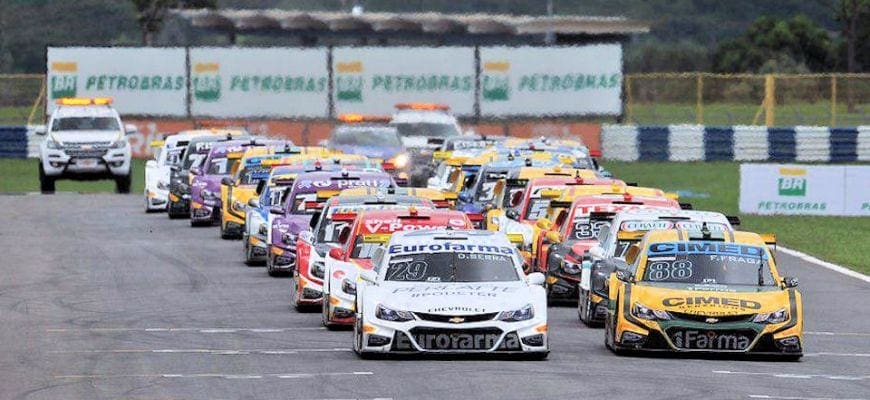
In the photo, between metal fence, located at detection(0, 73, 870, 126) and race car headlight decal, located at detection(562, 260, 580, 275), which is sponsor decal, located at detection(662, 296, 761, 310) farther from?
metal fence, located at detection(0, 73, 870, 126)

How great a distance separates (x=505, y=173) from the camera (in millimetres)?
34688

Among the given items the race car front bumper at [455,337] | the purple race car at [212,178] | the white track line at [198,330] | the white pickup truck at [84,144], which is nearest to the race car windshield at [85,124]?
the white pickup truck at [84,144]

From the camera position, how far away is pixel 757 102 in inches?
2606

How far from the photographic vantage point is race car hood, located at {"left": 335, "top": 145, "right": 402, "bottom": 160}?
50.0 meters

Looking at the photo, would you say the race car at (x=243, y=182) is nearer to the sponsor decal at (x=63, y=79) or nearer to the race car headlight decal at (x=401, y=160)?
the race car headlight decal at (x=401, y=160)

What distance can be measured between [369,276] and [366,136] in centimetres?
3057

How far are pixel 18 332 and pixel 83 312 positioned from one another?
2398 mm

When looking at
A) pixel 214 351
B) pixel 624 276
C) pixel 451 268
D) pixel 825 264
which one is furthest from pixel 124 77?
pixel 624 276

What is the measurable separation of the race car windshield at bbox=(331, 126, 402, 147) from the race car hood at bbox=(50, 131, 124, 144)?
486 centimetres

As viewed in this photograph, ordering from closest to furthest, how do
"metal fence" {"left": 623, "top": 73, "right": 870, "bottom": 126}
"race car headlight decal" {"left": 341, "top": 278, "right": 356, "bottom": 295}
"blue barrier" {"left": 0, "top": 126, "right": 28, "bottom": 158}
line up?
"race car headlight decal" {"left": 341, "top": 278, "right": 356, "bottom": 295} → "blue barrier" {"left": 0, "top": 126, "right": 28, "bottom": 158} → "metal fence" {"left": 623, "top": 73, "right": 870, "bottom": 126}

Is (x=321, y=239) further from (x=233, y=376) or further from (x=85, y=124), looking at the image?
(x=85, y=124)

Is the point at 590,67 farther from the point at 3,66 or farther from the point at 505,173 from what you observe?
the point at 3,66

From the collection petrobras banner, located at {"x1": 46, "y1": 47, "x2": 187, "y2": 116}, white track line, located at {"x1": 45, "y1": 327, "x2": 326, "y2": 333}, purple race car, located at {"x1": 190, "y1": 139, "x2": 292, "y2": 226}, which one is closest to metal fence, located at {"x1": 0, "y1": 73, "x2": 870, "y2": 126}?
petrobras banner, located at {"x1": 46, "y1": 47, "x2": 187, "y2": 116}

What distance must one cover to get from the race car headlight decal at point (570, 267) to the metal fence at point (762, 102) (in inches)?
1399
